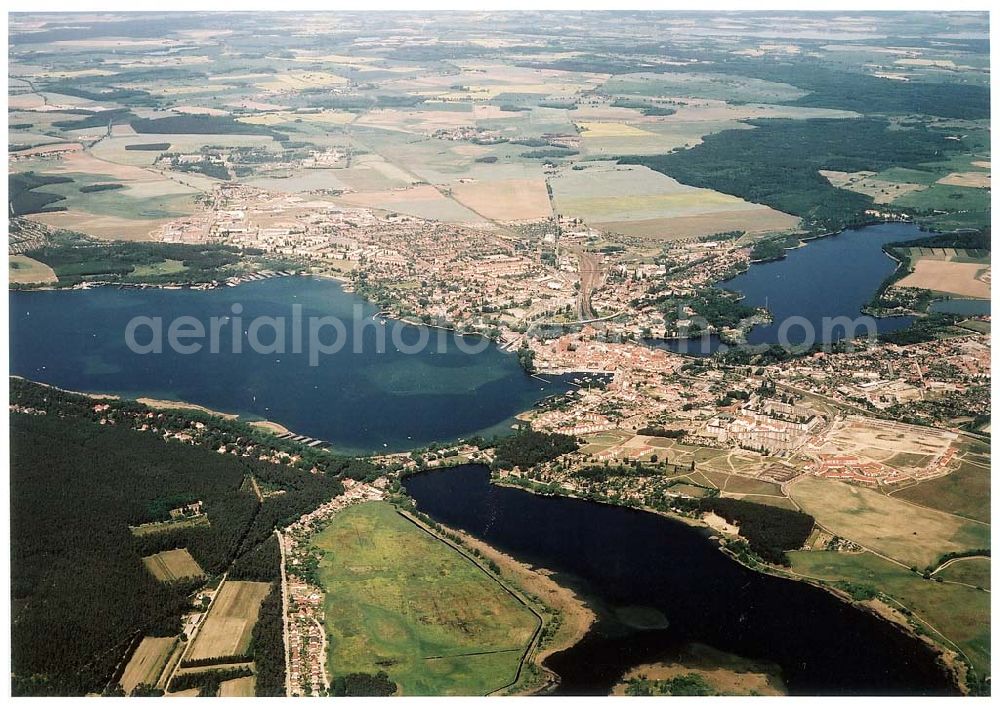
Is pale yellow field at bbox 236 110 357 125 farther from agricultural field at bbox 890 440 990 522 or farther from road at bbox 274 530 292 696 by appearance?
agricultural field at bbox 890 440 990 522

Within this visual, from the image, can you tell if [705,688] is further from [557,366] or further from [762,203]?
[762,203]

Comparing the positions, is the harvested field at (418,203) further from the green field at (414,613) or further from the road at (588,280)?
the green field at (414,613)

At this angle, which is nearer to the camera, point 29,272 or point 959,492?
point 959,492

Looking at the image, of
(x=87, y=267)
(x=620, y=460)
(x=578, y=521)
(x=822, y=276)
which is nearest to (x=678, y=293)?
(x=822, y=276)

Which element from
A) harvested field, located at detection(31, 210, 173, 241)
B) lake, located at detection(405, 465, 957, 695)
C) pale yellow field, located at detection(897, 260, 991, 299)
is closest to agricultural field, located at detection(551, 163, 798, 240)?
pale yellow field, located at detection(897, 260, 991, 299)

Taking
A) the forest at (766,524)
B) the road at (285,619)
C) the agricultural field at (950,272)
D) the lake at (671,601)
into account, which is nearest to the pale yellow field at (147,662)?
the road at (285,619)

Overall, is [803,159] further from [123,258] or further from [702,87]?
[123,258]

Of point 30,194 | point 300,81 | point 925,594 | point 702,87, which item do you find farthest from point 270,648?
point 702,87
